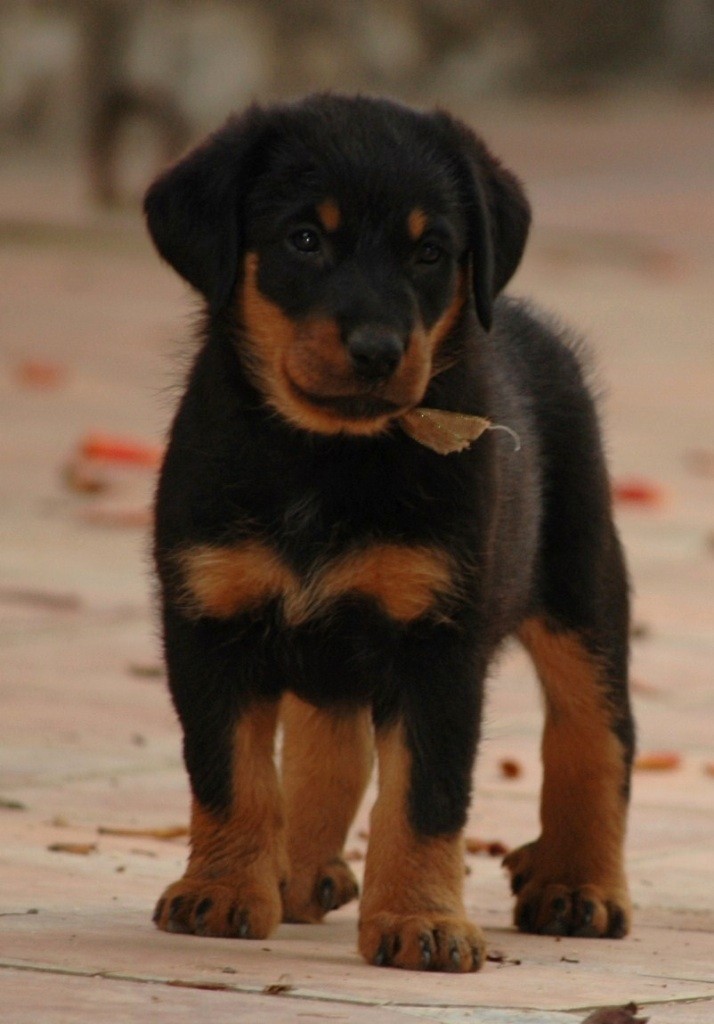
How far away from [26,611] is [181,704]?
315 cm

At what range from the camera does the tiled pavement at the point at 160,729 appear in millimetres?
3492

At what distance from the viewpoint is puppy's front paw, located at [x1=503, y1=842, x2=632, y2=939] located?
466 cm

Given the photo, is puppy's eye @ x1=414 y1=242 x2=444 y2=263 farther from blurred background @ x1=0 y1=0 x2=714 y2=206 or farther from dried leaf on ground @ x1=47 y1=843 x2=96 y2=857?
blurred background @ x1=0 y1=0 x2=714 y2=206

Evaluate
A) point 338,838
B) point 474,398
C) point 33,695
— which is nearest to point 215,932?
point 338,838

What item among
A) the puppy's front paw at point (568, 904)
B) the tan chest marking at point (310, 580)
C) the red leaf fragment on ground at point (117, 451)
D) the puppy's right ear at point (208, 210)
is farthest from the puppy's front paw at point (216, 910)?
the red leaf fragment on ground at point (117, 451)

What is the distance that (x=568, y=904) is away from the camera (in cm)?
472

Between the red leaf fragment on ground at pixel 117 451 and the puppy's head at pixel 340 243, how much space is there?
17.5 ft

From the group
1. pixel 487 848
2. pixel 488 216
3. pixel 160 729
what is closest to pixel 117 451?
pixel 160 729

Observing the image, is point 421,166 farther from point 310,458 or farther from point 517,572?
point 517,572

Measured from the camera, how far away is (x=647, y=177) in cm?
2519

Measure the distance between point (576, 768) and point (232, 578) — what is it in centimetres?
114

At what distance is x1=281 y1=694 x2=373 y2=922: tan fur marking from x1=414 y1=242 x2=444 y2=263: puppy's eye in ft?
3.26

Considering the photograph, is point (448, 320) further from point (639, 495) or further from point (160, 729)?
point (639, 495)

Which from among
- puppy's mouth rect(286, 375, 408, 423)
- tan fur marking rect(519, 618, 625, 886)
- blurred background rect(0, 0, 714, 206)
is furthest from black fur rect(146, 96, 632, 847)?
blurred background rect(0, 0, 714, 206)
